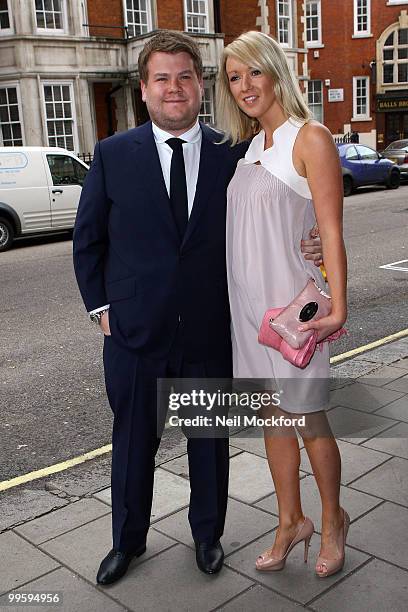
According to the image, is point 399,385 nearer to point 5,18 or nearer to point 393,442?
point 393,442

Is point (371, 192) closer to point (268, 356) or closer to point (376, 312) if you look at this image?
point (376, 312)

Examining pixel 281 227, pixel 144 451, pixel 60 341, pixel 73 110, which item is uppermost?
pixel 73 110

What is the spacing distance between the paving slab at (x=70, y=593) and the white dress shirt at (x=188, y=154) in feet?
4.91

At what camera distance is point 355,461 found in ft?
11.9

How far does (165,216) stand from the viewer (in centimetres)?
261

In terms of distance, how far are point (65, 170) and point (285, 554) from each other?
38.8 feet

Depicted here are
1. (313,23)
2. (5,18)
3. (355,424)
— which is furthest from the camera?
(313,23)

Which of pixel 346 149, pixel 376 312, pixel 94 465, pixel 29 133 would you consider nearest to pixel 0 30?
pixel 29 133

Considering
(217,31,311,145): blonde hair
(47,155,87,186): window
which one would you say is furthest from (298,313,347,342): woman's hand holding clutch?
(47,155,87,186): window

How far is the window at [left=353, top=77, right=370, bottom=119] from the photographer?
1432 inches

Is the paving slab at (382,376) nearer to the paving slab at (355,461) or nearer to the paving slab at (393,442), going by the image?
the paving slab at (393,442)

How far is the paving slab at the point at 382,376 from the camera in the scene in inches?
187

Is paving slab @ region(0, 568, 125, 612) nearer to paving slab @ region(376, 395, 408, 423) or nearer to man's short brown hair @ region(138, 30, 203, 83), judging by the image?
man's short brown hair @ region(138, 30, 203, 83)

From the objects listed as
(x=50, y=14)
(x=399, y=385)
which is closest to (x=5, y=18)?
(x=50, y=14)
